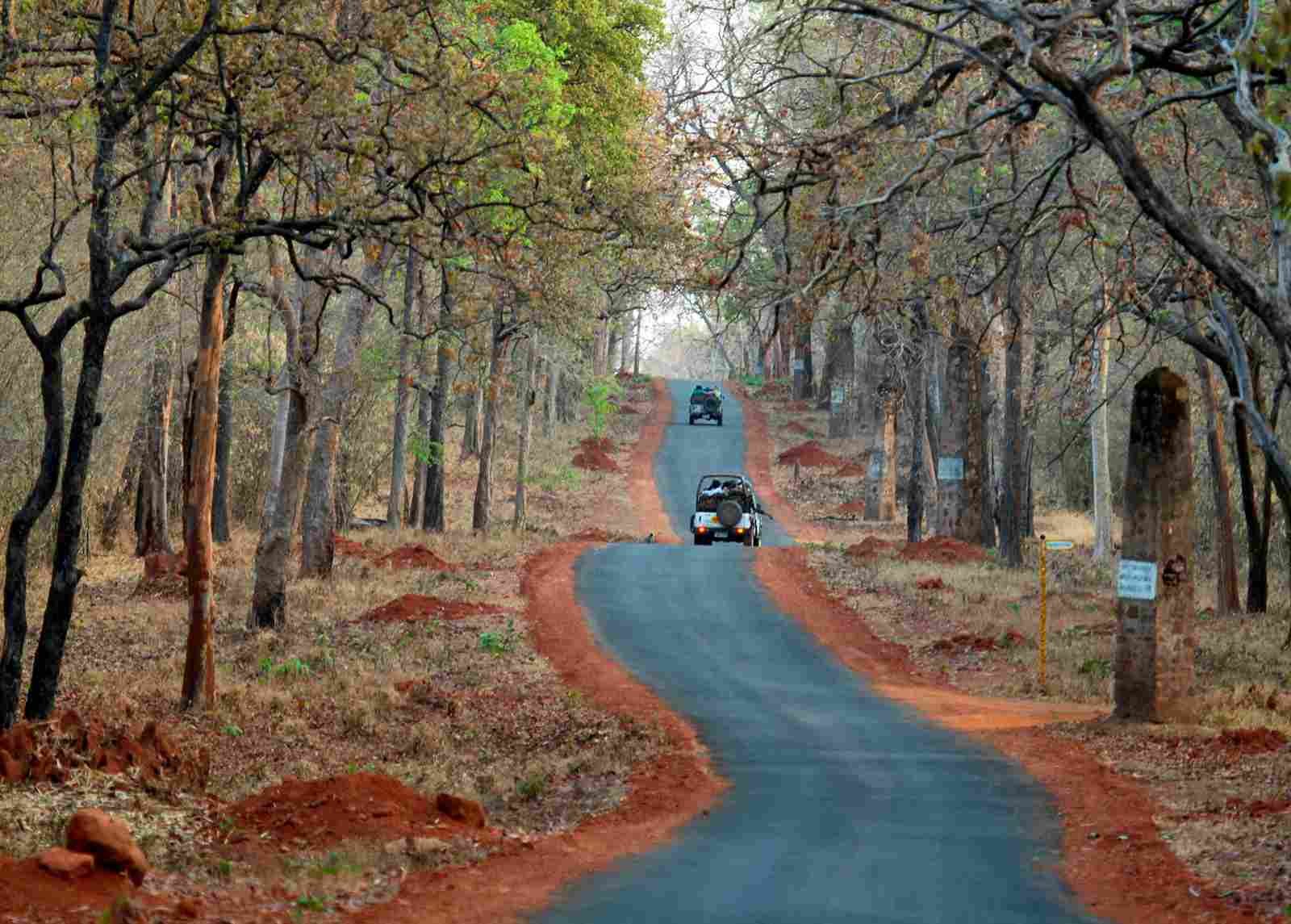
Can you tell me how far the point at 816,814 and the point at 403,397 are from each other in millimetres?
24001

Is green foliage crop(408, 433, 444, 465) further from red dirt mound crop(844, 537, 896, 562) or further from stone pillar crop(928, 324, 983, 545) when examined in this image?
stone pillar crop(928, 324, 983, 545)

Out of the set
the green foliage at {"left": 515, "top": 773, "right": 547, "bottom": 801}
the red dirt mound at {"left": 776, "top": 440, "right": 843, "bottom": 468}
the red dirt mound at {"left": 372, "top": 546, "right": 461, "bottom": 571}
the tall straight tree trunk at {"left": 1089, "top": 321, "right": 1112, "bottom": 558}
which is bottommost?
the green foliage at {"left": 515, "top": 773, "right": 547, "bottom": 801}

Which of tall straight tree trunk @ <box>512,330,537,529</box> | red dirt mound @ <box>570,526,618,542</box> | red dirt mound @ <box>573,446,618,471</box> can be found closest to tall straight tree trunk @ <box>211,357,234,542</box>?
tall straight tree trunk @ <box>512,330,537,529</box>

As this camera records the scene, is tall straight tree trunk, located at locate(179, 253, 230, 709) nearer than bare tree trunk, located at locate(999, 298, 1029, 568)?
Yes

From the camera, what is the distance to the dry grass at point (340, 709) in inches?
476

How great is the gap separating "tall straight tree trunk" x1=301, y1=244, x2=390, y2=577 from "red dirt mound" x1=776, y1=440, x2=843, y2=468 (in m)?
Result: 37.2

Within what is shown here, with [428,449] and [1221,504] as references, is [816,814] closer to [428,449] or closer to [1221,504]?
[1221,504]

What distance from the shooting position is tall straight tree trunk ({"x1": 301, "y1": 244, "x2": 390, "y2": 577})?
1056 inches

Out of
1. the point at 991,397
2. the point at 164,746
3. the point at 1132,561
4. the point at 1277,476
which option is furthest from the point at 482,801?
the point at 991,397

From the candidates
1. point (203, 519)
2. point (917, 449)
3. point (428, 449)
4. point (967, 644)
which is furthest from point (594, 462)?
point (203, 519)

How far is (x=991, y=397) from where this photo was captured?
1622 inches

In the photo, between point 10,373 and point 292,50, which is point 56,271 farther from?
point 10,373

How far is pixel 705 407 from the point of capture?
80.8 meters

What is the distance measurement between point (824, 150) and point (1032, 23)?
365cm
